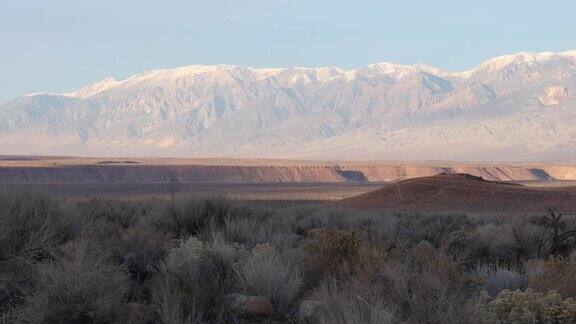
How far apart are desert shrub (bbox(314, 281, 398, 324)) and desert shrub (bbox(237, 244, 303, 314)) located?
106 cm

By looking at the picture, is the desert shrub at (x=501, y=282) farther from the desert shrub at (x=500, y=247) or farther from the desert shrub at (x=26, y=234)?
the desert shrub at (x=26, y=234)

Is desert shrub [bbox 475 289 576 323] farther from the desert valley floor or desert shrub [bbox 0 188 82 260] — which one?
the desert valley floor

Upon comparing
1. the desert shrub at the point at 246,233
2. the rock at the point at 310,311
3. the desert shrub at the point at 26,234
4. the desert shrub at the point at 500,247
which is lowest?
the desert shrub at the point at 500,247

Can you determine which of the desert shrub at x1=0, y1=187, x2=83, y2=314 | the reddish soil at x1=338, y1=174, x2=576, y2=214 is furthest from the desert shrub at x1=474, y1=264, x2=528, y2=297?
the reddish soil at x1=338, y1=174, x2=576, y2=214

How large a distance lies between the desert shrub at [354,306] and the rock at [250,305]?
3.13 feet

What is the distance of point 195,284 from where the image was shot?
9.63m

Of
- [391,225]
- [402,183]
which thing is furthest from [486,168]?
[391,225]

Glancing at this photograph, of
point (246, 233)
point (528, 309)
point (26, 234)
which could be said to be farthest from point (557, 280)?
point (26, 234)

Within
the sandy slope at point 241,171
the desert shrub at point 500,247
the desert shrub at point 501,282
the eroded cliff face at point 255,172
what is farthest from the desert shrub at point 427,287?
the sandy slope at point 241,171

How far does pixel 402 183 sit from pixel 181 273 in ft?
132

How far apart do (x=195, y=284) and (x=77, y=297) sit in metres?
1.58

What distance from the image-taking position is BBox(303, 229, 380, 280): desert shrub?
34.7 feet

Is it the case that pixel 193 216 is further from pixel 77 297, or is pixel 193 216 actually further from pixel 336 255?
pixel 77 297

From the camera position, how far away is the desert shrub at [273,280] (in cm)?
985
